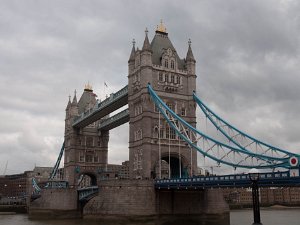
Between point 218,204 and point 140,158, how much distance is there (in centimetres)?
1197

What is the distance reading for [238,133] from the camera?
170ft

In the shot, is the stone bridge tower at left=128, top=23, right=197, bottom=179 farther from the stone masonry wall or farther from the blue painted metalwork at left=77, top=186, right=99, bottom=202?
the blue painted metalwork at left=77, top=186, right=99, bottom=202

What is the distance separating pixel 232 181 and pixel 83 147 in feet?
165

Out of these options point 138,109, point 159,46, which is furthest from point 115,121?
point 159,46

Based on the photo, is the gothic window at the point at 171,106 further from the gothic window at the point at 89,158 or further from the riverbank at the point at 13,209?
the riverbank at the point at 13,209

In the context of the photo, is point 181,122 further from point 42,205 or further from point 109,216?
point 42,205

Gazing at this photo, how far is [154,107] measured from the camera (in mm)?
57094

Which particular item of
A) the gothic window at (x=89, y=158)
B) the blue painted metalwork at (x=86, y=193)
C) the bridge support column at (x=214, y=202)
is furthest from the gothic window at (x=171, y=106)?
the gothic window at (x=89, y=158)

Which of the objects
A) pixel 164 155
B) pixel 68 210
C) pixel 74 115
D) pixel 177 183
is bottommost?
pixel 68 210

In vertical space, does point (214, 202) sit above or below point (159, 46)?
below

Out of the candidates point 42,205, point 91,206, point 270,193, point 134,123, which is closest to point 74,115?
point 42,205

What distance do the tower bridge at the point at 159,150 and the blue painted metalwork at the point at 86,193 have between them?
0.21 meters

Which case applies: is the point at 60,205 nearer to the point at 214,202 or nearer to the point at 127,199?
the point at 127,199

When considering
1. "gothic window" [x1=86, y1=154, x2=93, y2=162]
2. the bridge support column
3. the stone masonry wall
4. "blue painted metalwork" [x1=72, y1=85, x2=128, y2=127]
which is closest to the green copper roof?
"blue painted metalwork" [x1=72, y1=85, x2=128, y2=127]
